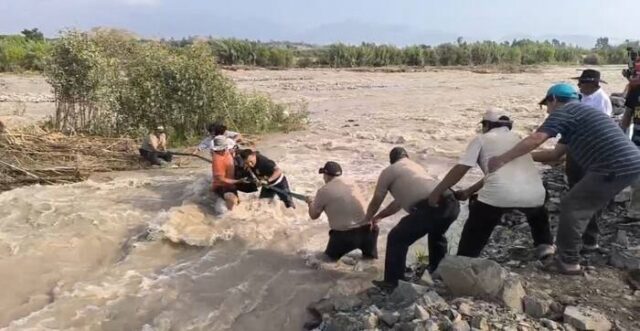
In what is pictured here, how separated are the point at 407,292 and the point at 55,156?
783 cm

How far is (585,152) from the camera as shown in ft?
15.5

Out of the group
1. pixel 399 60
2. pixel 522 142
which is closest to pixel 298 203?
pixel 522 142

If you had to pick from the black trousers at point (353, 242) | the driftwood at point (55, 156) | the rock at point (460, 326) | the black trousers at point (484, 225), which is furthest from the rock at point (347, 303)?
the driftwood at point (55, 156)

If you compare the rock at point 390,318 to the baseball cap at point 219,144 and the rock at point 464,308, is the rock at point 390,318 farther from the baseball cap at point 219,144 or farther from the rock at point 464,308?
the baseball cap at point 219,144

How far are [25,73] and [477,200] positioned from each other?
32.3m

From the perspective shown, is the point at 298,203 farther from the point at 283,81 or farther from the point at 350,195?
the point at 283,81

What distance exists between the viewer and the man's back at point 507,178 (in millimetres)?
4855

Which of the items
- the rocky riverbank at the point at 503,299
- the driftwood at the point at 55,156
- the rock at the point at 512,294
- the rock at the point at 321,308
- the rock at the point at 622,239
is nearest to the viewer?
the rocky riverbank at the point at 503,299

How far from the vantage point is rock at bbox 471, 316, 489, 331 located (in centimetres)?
411

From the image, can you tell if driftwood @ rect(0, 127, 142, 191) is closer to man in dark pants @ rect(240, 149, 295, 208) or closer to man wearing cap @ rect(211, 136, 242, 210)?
man wearing cap @ rect(211, 136, 242, 210)

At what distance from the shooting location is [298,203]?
888 cm

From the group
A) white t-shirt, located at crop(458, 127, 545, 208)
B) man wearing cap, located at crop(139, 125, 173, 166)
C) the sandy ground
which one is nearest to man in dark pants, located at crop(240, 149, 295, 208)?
the sandy ground

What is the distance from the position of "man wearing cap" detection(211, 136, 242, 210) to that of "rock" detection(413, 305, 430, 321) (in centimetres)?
418

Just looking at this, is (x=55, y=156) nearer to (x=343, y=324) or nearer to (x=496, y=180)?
(x=343, y=324)
